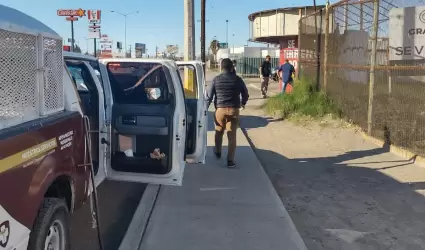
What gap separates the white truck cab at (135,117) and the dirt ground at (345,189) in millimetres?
1611

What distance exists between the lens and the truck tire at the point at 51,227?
3.00 metres

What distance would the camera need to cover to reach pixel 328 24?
39.4 feet

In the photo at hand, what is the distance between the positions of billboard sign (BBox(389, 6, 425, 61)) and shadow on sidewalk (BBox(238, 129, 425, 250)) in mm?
1974

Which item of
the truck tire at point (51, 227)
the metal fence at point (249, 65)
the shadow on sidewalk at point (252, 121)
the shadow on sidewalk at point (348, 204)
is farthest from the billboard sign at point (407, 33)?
the metal fence at point (249, 65)

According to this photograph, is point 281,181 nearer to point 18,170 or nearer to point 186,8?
point 18,170

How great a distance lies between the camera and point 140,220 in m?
4.99

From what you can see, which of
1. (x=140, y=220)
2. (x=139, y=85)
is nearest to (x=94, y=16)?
(x=139, y=85)

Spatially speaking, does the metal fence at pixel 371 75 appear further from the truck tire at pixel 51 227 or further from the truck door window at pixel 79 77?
the truck tire at pixel 51 227

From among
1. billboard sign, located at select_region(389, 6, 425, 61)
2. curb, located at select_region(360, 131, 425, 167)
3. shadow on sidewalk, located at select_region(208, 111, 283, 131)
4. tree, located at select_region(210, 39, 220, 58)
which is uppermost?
tree, located at select_region(210, 39, 220, 58)

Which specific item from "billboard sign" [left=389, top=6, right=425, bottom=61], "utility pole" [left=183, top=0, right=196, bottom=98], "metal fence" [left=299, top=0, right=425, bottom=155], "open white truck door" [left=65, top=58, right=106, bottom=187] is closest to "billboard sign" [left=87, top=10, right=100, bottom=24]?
"utility pole" [left=183, top=0, right=196, bottom=98]

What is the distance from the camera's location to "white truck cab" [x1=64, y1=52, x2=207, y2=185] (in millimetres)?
4891

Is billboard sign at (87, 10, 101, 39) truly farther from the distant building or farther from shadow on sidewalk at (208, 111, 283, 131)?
the distant building

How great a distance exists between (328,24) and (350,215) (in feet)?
25.4

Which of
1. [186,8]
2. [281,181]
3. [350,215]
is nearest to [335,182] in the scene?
[281,181]
